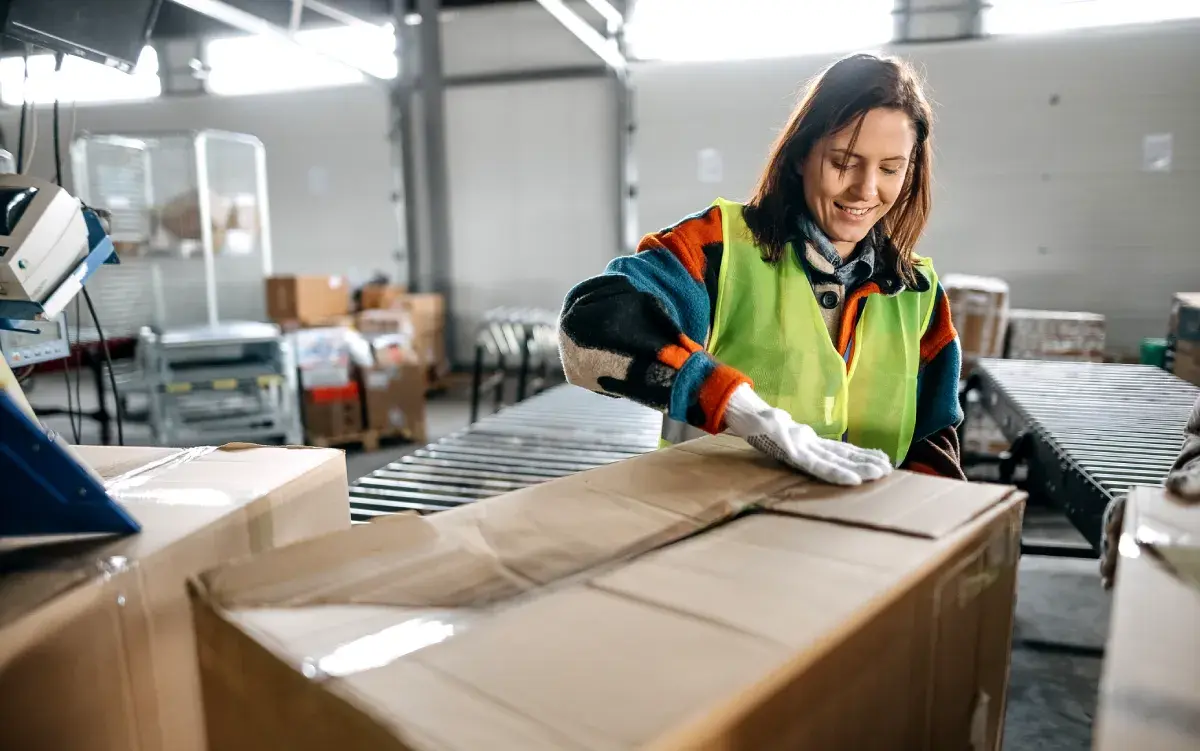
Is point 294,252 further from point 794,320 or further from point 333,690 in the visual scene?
point 333,690

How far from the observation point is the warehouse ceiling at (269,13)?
6543 mm

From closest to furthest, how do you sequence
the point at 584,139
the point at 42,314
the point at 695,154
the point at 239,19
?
the point at 42,314 < the point at 239,19 < the point at 695,154 < the point at 584,139

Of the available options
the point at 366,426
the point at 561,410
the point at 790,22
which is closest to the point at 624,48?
the point at 790,22

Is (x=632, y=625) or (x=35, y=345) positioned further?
(x=35, y=345)

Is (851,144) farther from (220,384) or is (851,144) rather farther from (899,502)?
(220,384)

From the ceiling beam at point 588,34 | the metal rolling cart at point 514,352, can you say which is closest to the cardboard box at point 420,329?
the metal rolling cart at point 514,352

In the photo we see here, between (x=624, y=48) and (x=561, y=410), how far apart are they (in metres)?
4.43

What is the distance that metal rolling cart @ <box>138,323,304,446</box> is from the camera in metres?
4.64

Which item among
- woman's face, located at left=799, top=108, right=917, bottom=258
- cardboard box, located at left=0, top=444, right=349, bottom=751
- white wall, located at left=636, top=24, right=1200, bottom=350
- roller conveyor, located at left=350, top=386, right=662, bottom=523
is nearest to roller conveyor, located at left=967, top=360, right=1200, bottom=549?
woman's face, located at left=799, top=108, right=917, bottom=258

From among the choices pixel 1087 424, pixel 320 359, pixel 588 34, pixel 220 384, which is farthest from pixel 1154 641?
pixel 320 359

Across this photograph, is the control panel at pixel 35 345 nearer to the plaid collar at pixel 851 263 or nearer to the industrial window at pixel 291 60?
the plaid collar at pixel 851 263

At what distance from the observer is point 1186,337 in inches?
133

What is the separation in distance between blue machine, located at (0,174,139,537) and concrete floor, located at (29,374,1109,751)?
2.25 metres

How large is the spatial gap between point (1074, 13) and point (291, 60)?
664cm
